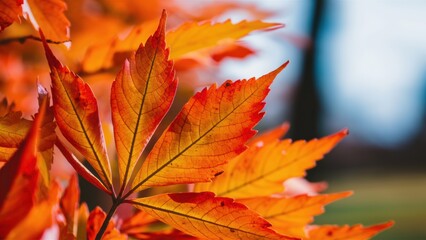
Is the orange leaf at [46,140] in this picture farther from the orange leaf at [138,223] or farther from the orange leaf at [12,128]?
the orange leaf at [138,223]

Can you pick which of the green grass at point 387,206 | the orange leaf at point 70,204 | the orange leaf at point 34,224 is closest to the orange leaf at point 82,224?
the orange leaf at point 70,204

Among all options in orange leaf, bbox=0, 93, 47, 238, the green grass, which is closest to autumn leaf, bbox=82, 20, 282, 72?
orange leaf, bbox=0, 93, 47, 238

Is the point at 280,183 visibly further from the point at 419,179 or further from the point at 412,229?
the point at 419,179

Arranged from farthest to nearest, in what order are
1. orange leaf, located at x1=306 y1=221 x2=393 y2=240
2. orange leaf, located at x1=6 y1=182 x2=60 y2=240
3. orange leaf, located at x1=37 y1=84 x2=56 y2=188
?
orange leaf, located at x1=306 y1=221 x2=393 y2=240
orange leaf, located at x1=37 y1=84 x2=56 y2=188
orange leaf, located at x1=6 y1=182 x2=60 y2=240

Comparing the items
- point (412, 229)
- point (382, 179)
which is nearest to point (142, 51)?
point (412, 229)

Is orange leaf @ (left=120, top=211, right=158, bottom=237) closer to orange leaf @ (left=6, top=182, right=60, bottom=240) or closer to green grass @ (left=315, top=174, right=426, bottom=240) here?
orange leaf @ (left=6, top=182, right=60, bottom=240)

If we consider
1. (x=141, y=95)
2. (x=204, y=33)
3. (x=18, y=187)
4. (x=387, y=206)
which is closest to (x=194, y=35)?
(x=204, y=33)

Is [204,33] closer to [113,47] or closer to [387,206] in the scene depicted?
[113,47]
